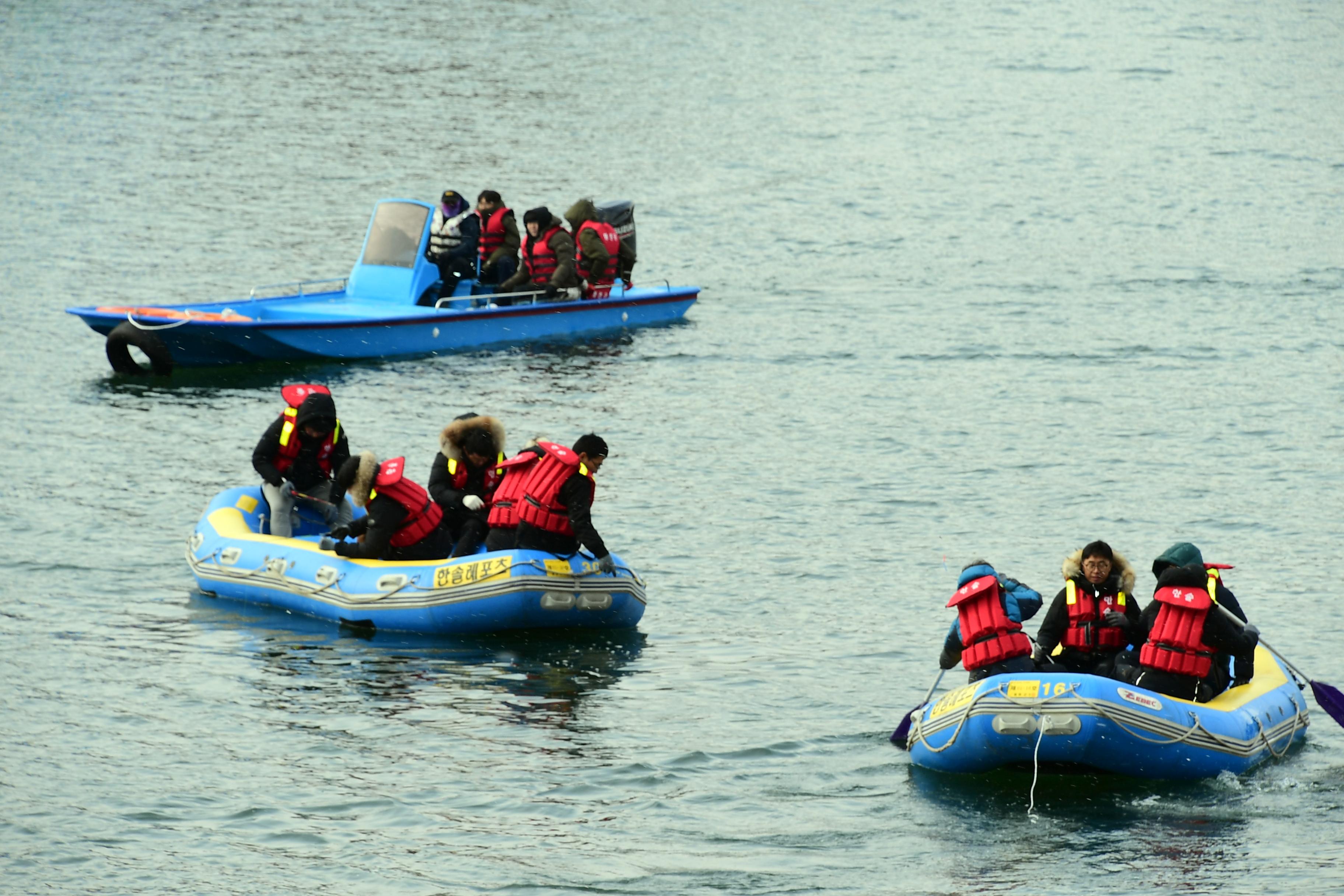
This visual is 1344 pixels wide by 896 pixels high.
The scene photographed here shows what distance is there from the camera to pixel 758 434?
22.0 metres

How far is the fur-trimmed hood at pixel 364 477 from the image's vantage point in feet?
45.9

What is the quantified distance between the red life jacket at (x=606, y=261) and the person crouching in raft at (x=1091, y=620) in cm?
1390

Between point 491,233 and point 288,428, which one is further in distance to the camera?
point 491,233

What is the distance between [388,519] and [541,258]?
10.9 meters

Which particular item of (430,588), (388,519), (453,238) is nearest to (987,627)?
(430,588)

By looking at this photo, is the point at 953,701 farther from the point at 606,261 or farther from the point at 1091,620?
the point at 606,261

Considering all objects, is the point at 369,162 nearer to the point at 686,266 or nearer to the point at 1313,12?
the point at 686,266

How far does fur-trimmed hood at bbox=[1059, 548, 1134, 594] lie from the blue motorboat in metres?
13.5

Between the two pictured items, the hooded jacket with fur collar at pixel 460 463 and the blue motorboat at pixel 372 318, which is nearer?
the hooded jacket with fur collar at pixel 460 463

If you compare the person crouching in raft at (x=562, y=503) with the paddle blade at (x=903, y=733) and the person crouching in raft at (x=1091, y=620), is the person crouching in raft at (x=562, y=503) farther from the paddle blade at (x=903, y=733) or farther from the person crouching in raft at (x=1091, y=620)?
the person crouching in raft at (x=1091, y=620)

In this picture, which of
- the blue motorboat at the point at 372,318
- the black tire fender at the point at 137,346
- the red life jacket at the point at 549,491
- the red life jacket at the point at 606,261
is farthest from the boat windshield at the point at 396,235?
the red life jacket at the point at 549,491

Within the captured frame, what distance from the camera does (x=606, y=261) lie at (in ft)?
83.0

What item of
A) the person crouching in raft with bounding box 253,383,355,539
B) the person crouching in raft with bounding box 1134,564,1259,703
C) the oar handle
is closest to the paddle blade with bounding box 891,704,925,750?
the person crouching in raft with bounding box 1134,564,1259,703

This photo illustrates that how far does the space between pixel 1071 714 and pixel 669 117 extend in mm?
39432
